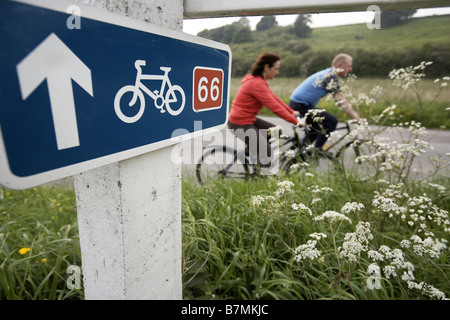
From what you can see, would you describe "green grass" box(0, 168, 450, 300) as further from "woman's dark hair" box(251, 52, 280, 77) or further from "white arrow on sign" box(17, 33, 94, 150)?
"woman's dark hair" box(251, 52, 280, 77)

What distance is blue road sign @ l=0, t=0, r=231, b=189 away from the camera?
0.39 meters

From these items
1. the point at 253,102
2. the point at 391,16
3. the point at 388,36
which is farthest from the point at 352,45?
the point at 253,102

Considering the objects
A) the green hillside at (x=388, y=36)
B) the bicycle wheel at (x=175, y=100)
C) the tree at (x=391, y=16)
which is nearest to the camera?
the bicycle wheel at (x=175, y=100)

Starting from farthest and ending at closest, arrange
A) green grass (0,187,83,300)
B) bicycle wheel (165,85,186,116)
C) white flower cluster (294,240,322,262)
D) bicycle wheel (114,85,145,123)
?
green grass (0,187,83,300) → white flower cluster (294,240,322,262) → bicycle wheel (165,85,186,116) → bicycle wheel (114,85,145,123)

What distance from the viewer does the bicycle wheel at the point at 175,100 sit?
73cm

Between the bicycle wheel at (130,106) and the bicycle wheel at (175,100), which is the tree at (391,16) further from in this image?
the bicycle wheel at (130,106)

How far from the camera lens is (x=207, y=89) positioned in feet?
2.93

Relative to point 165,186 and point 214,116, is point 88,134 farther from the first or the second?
point 214,116

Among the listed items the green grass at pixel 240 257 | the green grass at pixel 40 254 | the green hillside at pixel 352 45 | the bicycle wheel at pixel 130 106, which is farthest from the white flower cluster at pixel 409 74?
the green hillside at pixel 352 45

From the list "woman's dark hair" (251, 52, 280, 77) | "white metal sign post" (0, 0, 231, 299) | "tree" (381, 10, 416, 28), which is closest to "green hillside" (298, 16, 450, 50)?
"tree" (381, 10, 416, 28)

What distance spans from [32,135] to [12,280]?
4.60 feet

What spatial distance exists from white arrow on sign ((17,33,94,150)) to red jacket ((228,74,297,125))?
2.87 m

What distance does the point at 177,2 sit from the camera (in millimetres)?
788
